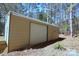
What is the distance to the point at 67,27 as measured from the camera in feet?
12.5

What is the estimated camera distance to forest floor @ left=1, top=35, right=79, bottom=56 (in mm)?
3686

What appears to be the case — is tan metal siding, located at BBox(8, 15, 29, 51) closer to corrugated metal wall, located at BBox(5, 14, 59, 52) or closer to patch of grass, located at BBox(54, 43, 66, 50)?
corrugated metal wall, located at BBox(5, 14, 59, 52)

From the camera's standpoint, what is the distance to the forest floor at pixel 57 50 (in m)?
3.69

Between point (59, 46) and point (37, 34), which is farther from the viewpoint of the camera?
point (37, 34)

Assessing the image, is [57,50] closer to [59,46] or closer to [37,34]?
[59,46]

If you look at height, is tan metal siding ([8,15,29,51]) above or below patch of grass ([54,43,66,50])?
above

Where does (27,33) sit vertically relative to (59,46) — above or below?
above

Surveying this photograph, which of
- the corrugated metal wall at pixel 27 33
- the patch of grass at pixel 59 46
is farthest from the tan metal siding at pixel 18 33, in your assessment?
the patch of grass at pixel 59 46

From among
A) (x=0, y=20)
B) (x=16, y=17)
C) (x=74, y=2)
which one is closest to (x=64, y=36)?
(x=74, y=2)

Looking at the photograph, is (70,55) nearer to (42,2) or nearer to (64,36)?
(64,36)

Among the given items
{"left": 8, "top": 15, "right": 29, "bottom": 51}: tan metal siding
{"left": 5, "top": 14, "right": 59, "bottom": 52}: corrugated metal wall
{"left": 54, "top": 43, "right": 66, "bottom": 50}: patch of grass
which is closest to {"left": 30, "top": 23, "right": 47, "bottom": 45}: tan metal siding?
{"left": 5, "top": 14, "right": 59, "bottom": 52}: corrugated metal wall

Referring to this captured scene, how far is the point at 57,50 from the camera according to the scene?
12.1 ft

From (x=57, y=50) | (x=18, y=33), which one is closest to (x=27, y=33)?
(x=18, y=33)

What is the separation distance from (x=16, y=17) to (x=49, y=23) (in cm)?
75
